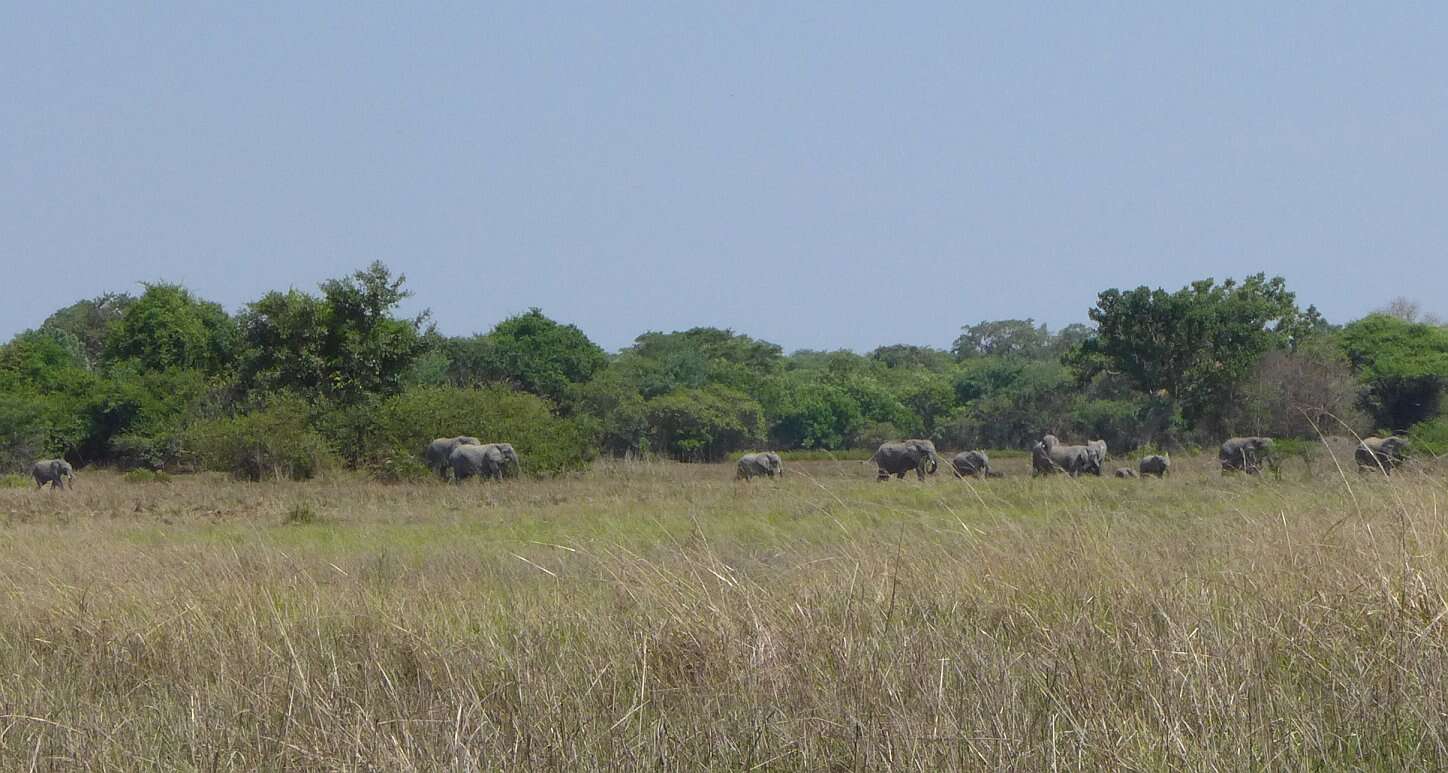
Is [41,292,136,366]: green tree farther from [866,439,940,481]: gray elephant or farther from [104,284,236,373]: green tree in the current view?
[866,439,940,481]: gray elephant

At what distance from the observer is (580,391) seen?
134 feet

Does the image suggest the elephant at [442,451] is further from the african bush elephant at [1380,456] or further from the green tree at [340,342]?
the african bush elephant at [1380,456]

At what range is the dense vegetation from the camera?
1128 inches

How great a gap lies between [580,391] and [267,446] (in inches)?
606

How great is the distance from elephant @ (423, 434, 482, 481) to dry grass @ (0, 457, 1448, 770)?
65.9 feet

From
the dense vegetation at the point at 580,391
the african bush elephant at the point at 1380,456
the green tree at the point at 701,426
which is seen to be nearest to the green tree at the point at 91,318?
the dense vegetation at the point at 580,391

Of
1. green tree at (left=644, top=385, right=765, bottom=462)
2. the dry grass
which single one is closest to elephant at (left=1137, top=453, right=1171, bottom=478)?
green tree at (left=644, top=385, right=765, bottom=462)

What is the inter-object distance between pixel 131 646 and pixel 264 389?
27.1 meters

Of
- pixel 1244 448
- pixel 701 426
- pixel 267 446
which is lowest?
pixel 267 446

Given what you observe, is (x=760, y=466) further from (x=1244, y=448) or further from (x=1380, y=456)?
(x=1380, y=456)

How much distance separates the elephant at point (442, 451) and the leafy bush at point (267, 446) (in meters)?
2.02

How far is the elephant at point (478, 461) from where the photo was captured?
2592 cm

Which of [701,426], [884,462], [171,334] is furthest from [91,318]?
[884,462]

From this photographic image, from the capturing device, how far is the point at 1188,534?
620 cm
